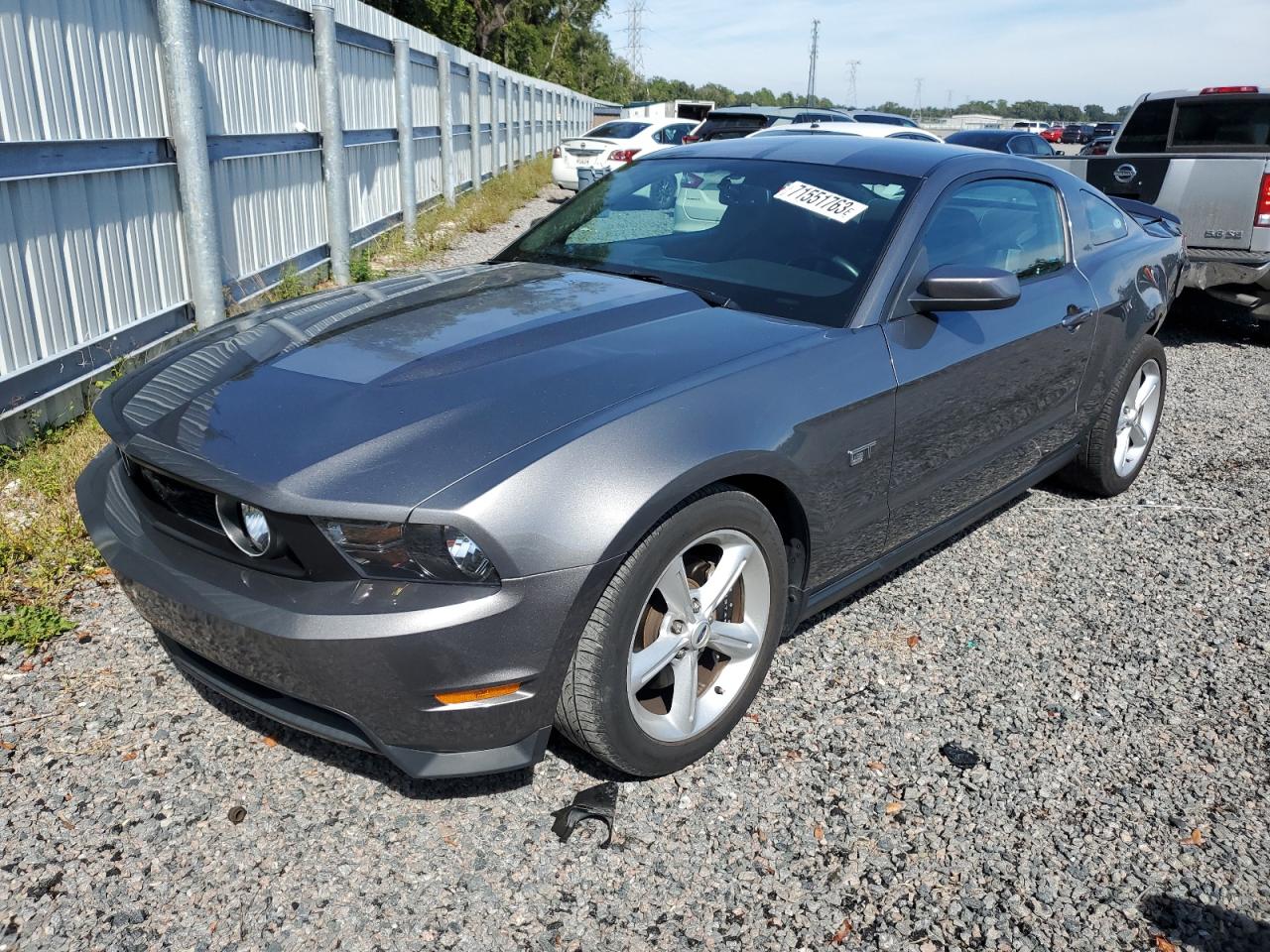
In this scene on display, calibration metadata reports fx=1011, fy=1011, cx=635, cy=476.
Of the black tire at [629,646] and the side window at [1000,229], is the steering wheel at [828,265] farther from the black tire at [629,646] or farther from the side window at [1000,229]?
the black tire at [629,646]

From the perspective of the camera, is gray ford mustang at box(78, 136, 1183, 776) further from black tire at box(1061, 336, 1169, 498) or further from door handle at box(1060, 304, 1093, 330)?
black tire at box(1061, 336, 1169, 498)

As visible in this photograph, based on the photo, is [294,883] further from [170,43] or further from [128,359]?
[170,43]

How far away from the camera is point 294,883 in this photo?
7.45 ft

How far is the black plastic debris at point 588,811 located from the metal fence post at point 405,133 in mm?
9887

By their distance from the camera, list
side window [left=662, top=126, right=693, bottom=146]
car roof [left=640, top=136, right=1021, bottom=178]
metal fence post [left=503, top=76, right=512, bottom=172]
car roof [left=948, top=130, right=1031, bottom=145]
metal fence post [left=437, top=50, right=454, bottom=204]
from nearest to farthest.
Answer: car roof [left=640, top=136, right=1021, bottom=178]
metal fence post [left=437, top=50, right=454, bottom=204]
car roof [left=948, top=130, right=1031, bottom=145]
side window [left=662, top=126, right=693, bottom=146]
metal fence post [left=503, top=76, right=512, bottom=172]

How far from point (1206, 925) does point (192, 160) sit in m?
5.88

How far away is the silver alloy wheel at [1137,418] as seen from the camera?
15.5 feet

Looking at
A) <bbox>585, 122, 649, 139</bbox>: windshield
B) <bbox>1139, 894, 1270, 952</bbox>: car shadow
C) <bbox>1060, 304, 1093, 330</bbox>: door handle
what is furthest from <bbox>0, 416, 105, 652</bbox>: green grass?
<bbox>585, 122, 649, 139</bbox>: windshield

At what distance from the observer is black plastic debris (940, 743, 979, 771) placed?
9.21 feet

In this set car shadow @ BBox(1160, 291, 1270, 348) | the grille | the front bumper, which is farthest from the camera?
car shadow @ BBox(1160, 291, 1270, 348)

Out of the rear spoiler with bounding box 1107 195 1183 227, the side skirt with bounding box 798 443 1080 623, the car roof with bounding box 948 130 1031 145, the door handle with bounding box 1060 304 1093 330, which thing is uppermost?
the car roof with bounding box 948 130 1031 145

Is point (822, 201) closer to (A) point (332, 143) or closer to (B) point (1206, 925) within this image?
(B) point (1206, 925)

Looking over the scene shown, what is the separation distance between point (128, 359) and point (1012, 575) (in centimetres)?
447

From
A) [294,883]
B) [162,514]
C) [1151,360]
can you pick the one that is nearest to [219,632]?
[162,514]
